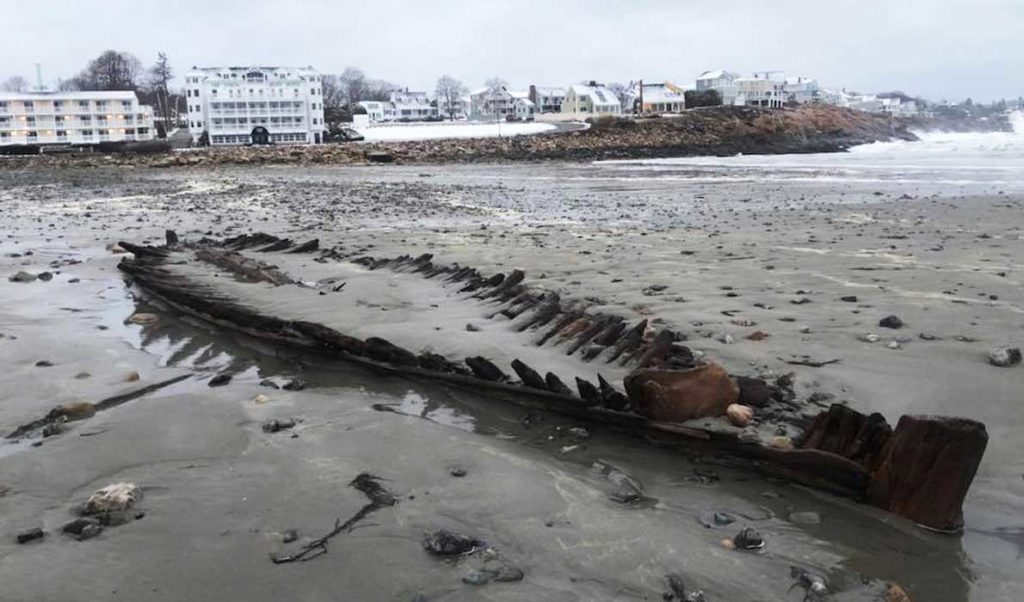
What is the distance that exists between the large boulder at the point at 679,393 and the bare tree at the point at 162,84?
128 meters

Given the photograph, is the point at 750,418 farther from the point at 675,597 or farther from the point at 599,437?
the point at 675,597

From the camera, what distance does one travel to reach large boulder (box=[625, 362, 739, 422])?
3918mm

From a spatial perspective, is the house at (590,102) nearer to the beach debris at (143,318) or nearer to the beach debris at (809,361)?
the beach debris at (143,318)

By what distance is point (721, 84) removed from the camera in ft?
472

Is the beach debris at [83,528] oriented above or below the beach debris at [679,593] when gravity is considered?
above

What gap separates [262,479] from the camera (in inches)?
143

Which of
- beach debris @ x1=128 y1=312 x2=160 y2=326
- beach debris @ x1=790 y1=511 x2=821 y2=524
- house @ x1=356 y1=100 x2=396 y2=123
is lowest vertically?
beach debris @ x1=790 y1=511 x2=821 y2=524

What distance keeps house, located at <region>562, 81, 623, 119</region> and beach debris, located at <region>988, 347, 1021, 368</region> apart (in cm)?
12371

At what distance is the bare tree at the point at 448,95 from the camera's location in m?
151

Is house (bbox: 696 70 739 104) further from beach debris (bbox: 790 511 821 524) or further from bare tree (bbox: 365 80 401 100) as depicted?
beach debris (bbox: 790 511 821 524)

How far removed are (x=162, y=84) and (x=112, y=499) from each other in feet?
452

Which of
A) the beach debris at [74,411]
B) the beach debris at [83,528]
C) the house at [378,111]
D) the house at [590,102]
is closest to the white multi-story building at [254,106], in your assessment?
the house at [378,111]

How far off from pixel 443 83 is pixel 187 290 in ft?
519

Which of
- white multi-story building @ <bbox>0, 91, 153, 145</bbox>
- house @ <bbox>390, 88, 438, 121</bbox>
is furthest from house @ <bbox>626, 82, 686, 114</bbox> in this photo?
white multi-story building @ <bbox>0, 91, 153, 145</bbox>
